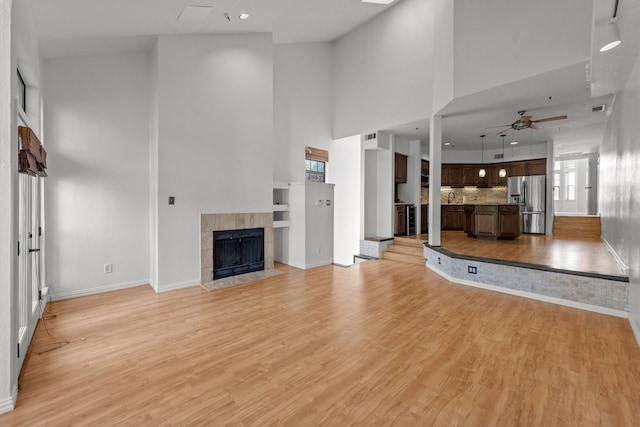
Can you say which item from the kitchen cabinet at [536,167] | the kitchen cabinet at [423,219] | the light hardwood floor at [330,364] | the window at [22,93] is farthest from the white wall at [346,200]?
the window at [22,93]

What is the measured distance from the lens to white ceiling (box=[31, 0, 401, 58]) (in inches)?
134

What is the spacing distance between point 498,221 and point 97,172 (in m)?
8.77

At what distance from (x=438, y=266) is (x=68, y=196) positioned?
20.5 ft

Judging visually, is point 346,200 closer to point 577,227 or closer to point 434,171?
point 434,171

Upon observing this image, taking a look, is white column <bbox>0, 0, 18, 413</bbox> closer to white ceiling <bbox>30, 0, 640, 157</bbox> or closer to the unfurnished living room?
the unfurnished living room

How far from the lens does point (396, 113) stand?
21.9 ft

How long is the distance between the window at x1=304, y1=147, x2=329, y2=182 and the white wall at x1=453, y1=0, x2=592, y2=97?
3586 mm

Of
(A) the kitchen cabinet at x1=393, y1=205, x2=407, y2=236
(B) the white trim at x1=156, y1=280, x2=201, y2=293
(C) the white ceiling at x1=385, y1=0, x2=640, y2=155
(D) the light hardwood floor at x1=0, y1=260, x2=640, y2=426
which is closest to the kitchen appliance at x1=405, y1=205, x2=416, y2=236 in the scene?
(A) the kitchen cabinet at x1=393, y1=205, x2=407, y2=236

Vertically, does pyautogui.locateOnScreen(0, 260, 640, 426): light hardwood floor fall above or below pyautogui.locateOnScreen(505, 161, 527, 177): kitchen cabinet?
below

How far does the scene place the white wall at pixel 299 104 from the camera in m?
6.76

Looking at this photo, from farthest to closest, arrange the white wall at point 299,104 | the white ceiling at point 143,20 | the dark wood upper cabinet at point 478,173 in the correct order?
the dark wood upper cabinet at point 478,173 → the white wall at point 299,104 → the white ceiling at point 143,20

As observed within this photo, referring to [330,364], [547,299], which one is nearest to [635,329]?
[547,299]

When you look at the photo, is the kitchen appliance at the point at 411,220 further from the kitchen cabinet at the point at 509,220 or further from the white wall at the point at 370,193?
the kitchen cabinet at the point at 509,220

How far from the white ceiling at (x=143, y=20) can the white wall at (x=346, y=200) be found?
322cm
